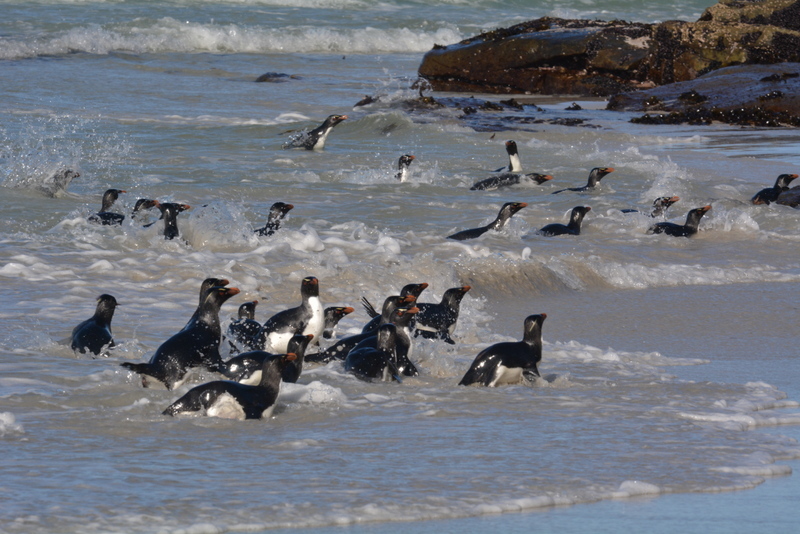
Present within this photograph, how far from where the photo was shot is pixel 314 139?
14.9 m

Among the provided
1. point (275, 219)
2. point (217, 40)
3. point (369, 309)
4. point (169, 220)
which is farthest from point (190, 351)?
point (217, 40)

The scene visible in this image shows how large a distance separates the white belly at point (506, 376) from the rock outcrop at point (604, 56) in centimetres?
1639

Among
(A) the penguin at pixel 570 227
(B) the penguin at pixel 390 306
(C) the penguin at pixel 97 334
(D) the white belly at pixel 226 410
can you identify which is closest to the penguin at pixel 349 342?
(B) the penguin at pixel 390 306

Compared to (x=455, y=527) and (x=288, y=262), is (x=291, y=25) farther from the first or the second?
(x=455, y=527)

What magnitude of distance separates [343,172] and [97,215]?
163 inches

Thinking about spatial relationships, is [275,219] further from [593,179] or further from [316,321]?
[593,179]

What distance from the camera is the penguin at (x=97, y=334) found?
19.1 feet

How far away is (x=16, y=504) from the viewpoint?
3.54 metres

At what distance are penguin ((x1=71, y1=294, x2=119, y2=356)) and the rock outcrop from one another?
16.3m

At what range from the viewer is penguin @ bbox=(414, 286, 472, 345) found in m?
6.55

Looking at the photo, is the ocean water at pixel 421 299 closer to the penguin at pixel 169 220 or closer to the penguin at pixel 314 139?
the penguin at pixel 169 220

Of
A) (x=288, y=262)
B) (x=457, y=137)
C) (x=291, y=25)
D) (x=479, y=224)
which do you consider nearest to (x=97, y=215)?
(x=288, y=262)

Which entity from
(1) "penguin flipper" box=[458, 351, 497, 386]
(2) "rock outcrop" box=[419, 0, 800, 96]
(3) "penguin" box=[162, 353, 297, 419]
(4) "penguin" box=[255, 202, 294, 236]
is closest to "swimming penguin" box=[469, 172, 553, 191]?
(4) "penguin" box=[255, 202, 294, 236]

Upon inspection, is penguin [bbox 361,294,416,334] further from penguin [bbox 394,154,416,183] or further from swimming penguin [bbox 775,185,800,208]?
penguin [bbox 394,154,416,183]
